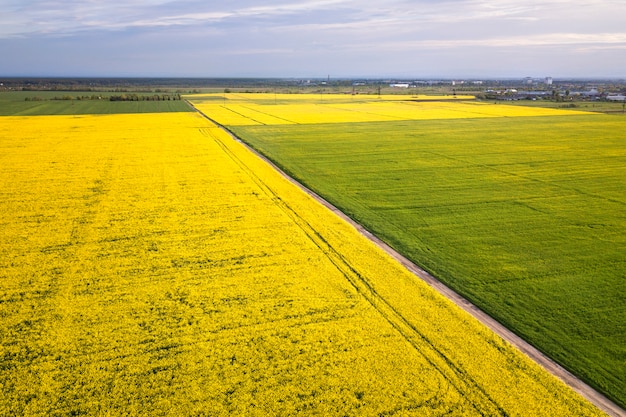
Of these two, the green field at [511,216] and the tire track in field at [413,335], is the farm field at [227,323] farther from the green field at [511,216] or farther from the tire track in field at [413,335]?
the green field at [511,216]

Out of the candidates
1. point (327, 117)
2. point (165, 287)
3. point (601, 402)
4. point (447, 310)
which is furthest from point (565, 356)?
point (327, 117)

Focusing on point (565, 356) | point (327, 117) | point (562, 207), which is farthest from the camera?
point (327, 117)

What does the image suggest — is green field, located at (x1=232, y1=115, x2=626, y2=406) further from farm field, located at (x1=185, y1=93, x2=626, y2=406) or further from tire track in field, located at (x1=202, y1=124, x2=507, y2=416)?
tire track in field, located at (x1=202, y1=124, x2=507, y2=416)

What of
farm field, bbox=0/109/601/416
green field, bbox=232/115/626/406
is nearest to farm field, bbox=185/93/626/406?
green field, bbox=232/115/626/406

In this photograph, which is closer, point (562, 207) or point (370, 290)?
point (370, 290)

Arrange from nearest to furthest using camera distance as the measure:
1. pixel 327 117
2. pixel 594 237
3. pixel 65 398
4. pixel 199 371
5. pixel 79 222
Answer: pixel 65 398
pixel 199 371
pixel 594 237
pixel 79 222
pixel 327 117

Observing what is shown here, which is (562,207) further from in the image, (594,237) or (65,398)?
(65,398)
